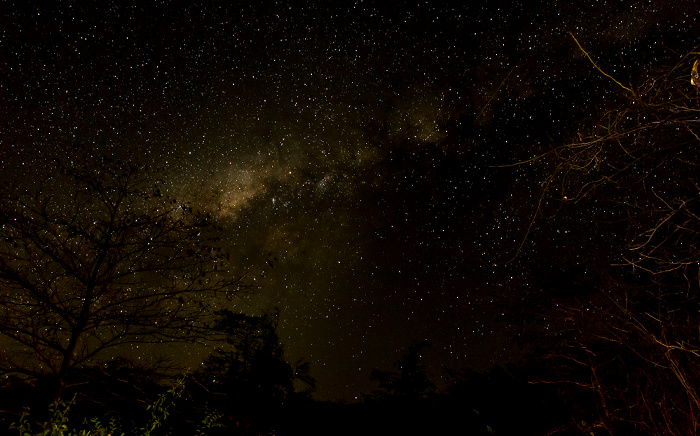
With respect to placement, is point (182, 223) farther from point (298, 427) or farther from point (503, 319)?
point (298, 427)

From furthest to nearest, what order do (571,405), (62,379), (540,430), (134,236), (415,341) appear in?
(415,341) → (540,430) → (571,405) → (134,236) → (62,379)

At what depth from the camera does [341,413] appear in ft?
58.1

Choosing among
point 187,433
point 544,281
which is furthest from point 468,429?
point 187,433

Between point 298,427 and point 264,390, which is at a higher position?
point 264,390

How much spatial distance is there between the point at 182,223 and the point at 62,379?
2.41 meters

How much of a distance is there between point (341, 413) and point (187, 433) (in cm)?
830

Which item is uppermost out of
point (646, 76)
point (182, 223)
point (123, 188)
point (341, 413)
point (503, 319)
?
point (123, 188)

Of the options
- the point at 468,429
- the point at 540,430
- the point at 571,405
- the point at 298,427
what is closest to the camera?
the point at 571,405

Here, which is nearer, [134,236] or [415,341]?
[134,236]

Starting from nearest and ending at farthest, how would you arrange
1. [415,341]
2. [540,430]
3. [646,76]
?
[646,76]
[540,430]
[415,341]

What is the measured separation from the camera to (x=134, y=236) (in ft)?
18.5

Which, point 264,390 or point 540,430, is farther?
point 264,390

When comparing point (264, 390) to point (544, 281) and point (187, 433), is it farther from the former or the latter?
point (544, 281)

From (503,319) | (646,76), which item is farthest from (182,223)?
(503,319)
